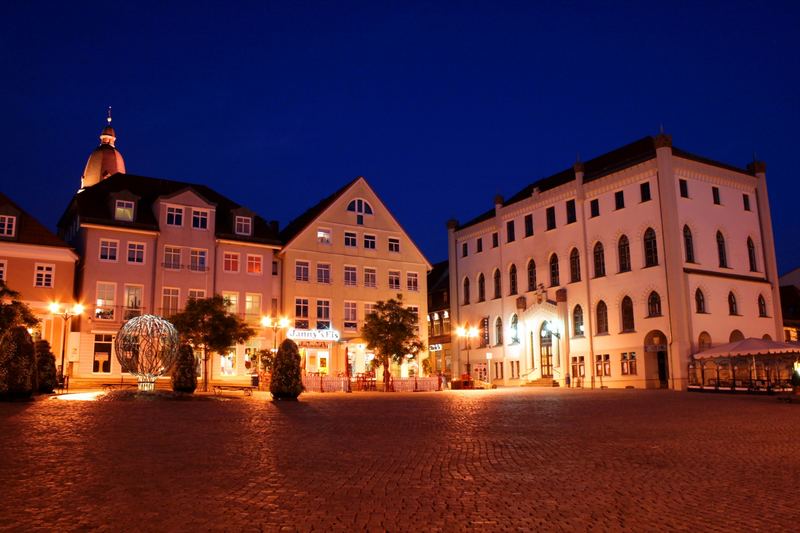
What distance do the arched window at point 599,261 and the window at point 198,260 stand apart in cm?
2875

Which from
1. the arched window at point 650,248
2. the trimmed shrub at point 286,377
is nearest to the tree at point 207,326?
the trimmed shrub at point 286,377

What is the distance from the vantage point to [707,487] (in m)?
9.48

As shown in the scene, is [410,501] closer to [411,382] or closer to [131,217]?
[411,382]

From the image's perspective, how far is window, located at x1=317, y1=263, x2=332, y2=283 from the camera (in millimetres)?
56562

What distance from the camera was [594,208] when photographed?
55.4m

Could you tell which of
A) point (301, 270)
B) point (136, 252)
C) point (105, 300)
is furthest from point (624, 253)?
point (105, 300)

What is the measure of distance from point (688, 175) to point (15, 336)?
4268 centimetres

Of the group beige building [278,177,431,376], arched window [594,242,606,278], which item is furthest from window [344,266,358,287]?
arched window [594,242,606,278]

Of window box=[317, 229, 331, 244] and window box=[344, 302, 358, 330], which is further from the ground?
window box=[317, 229, 331, 244]

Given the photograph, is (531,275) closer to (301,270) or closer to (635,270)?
(635,270)

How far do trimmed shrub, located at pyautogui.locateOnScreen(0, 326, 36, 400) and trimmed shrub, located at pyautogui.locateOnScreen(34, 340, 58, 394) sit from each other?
3.67m

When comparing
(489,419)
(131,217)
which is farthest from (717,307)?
(131,217)

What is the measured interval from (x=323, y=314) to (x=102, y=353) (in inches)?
640

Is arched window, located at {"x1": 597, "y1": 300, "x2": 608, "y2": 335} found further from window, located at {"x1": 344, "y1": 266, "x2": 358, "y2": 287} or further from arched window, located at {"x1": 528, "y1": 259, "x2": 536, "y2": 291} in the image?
window, located at {"x1": 344, "y1": 266, "x2": 358, "y2": 287}
